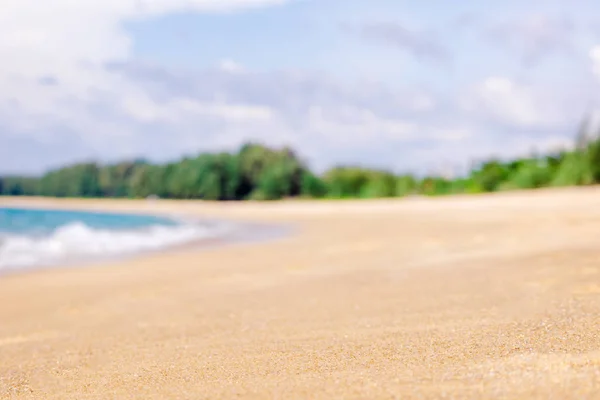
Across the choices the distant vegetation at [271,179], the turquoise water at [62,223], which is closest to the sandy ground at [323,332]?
the turquoise water at [62,223]

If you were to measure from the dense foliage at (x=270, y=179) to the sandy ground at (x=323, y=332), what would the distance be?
27.3 meters

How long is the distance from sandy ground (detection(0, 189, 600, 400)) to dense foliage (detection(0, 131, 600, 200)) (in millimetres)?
27343

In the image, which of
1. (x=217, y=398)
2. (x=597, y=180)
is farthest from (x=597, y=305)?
(x=597, y=180)

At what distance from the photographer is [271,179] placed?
69375mm

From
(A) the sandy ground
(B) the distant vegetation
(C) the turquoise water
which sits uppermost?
(B) the distant vegetation

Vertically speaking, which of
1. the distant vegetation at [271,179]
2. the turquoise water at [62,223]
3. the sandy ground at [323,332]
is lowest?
the turquoise water at [62,223]

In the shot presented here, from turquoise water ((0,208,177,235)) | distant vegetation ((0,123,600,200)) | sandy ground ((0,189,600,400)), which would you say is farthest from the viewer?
distant vegetation ((0,123,600,200))

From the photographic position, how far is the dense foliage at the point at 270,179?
1371 inches

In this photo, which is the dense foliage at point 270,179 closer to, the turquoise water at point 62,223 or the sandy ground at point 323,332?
the turquoise water at point 62,223

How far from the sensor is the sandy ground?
226 centimetres

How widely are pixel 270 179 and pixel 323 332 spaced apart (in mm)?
66197

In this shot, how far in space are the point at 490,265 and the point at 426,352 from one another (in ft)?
12.7

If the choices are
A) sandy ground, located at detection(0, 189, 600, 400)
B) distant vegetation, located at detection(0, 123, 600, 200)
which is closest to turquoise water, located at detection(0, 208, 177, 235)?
sandy ground, located at detection(0, 189, 600, 400)

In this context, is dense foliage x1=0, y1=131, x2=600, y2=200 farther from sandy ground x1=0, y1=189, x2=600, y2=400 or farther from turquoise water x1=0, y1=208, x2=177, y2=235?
sandy ground x1=0, y1=189, x2=600, y2=400
